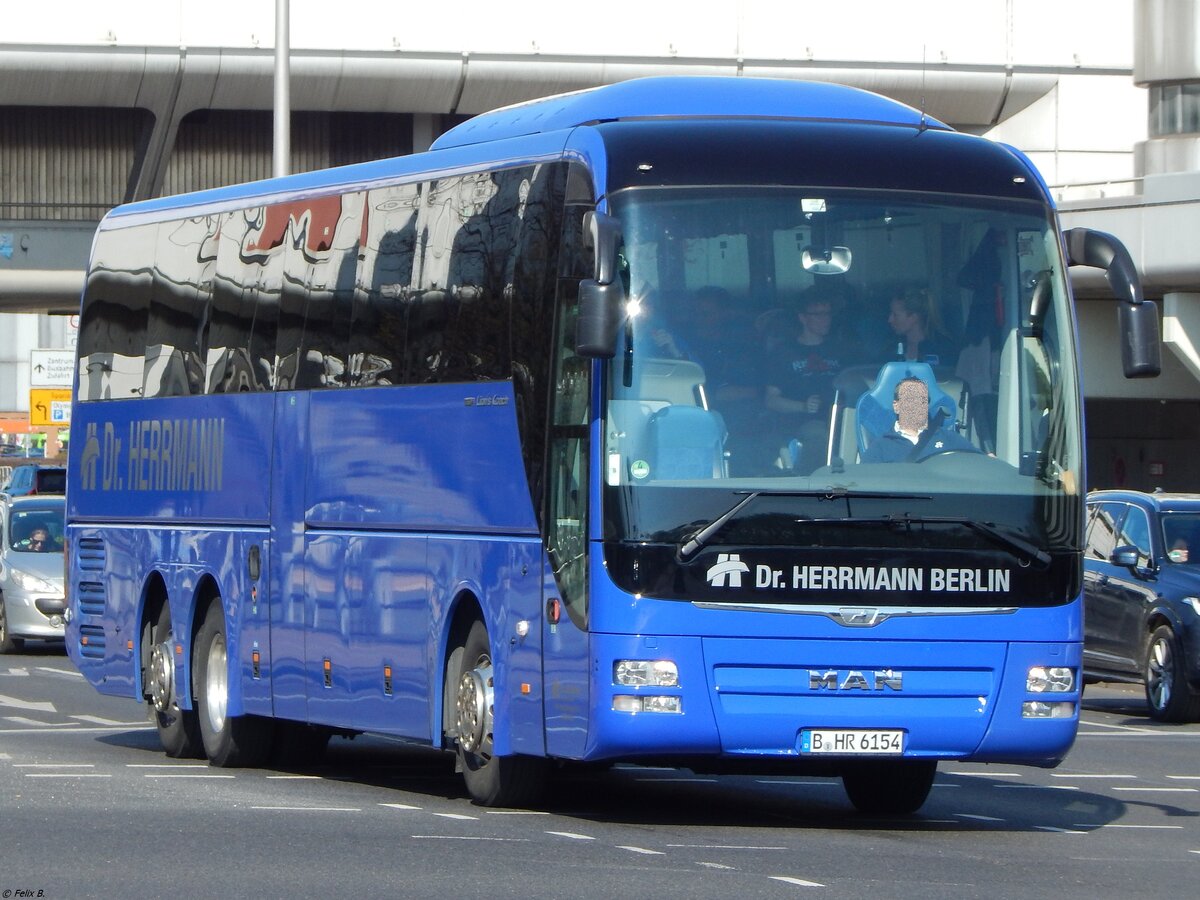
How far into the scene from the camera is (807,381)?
1222 cm

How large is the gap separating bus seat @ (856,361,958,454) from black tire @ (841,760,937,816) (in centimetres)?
211

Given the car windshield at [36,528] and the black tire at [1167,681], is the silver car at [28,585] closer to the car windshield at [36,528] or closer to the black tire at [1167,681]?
the car windshield at [36,528]

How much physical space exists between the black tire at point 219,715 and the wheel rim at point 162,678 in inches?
12.0

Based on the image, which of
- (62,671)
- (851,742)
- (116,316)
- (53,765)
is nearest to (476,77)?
(62,671)

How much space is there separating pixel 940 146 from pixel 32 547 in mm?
19219

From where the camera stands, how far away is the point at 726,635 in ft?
39.5

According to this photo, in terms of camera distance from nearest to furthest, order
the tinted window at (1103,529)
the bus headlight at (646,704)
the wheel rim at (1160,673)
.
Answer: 1. the bus headlight at (646,704)
2. the wheel rim at (1160,673)
3. the tinted window at (1103,529)

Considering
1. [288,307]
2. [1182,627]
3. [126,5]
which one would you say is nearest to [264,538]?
[288,307]

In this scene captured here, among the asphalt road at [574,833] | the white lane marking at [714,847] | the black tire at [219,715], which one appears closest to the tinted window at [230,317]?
the black tire at [219,715]

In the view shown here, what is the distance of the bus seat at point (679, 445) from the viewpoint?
1203 cm

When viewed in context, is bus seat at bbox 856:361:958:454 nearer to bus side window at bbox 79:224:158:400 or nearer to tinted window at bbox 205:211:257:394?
tinted window at bbox 205:211:257:394

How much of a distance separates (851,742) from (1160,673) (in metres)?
10.0

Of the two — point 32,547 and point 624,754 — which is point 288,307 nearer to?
point 624,754

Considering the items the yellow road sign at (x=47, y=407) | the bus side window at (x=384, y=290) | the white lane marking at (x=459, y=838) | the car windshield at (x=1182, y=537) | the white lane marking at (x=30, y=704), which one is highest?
the yellow road sign at (x=47, y=407)
